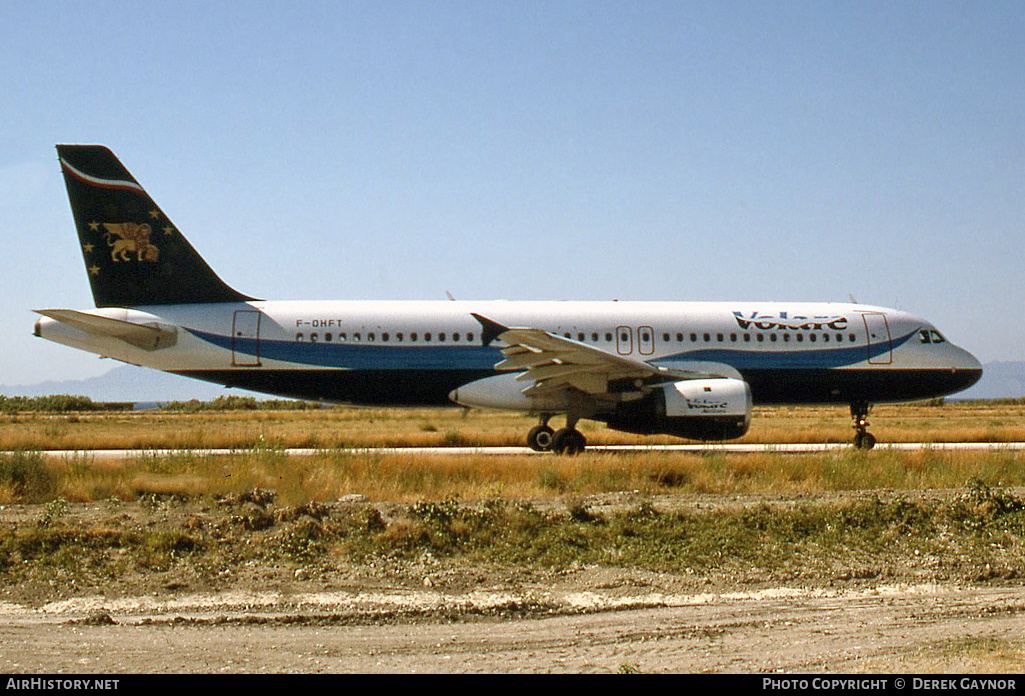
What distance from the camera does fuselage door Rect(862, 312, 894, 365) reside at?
2222cm

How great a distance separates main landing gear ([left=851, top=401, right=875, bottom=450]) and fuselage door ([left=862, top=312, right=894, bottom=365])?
42.4 inches

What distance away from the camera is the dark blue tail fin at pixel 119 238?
806 inches

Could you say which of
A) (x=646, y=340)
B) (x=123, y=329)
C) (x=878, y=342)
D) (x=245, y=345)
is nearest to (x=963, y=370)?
(x=878, y=342)

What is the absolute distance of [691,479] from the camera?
14062 millimetres

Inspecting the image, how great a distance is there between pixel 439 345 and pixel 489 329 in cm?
116

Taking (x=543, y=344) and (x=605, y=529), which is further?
(x=543, y=344)

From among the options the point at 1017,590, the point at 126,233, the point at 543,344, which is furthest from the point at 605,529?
the point at 126,233

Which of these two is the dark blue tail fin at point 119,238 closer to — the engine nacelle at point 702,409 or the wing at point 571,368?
the wing at point 571,368

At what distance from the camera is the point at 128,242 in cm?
2056

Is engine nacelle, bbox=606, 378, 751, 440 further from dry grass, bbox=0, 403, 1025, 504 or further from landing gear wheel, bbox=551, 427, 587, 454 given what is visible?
dry grass, bbox=0, 403, 1025, 504

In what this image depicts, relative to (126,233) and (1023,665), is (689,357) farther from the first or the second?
(1023,665)

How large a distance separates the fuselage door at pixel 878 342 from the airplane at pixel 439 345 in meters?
0.36

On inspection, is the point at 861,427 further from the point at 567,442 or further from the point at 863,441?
the point at 567,442
